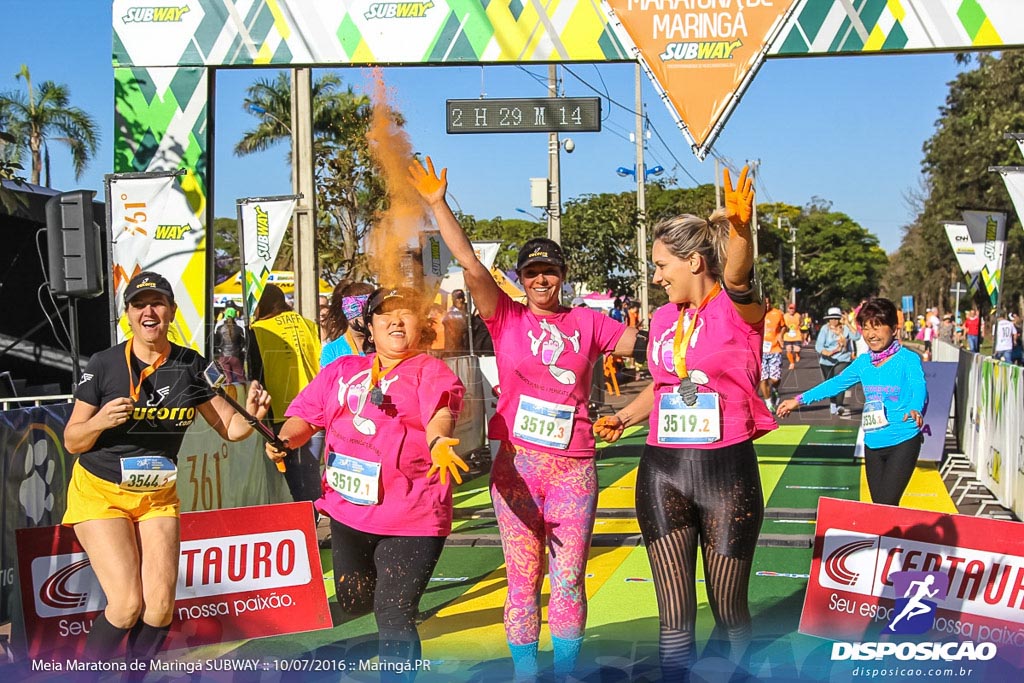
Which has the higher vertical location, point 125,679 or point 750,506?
point 750,506

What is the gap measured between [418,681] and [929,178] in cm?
335

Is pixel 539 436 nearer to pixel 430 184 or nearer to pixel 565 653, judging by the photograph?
pixel 565 653

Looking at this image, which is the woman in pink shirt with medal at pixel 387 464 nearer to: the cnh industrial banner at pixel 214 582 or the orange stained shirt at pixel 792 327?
the cnh industrial banner at pixel 214 582

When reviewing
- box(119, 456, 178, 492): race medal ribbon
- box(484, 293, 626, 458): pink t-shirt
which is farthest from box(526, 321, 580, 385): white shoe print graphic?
box(119, 456, 178, 492): race medal ribbon

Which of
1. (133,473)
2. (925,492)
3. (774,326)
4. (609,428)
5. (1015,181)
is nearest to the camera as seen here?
(609,428)

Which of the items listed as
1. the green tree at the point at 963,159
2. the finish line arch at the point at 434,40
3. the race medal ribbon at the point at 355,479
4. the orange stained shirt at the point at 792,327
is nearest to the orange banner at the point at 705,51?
the finish line arch at the point at 434,40

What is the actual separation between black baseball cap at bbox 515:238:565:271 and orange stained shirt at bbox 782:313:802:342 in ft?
6.44

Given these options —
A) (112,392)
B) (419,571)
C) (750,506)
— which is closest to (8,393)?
(112,392)

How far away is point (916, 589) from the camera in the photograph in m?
4.71

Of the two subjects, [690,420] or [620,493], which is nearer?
[690,420]

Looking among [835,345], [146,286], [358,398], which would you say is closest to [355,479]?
[358,398]

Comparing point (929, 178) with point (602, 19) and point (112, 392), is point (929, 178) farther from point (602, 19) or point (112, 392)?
point (112, 392)

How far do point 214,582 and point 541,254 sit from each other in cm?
206

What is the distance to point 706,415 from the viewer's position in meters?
4.12
